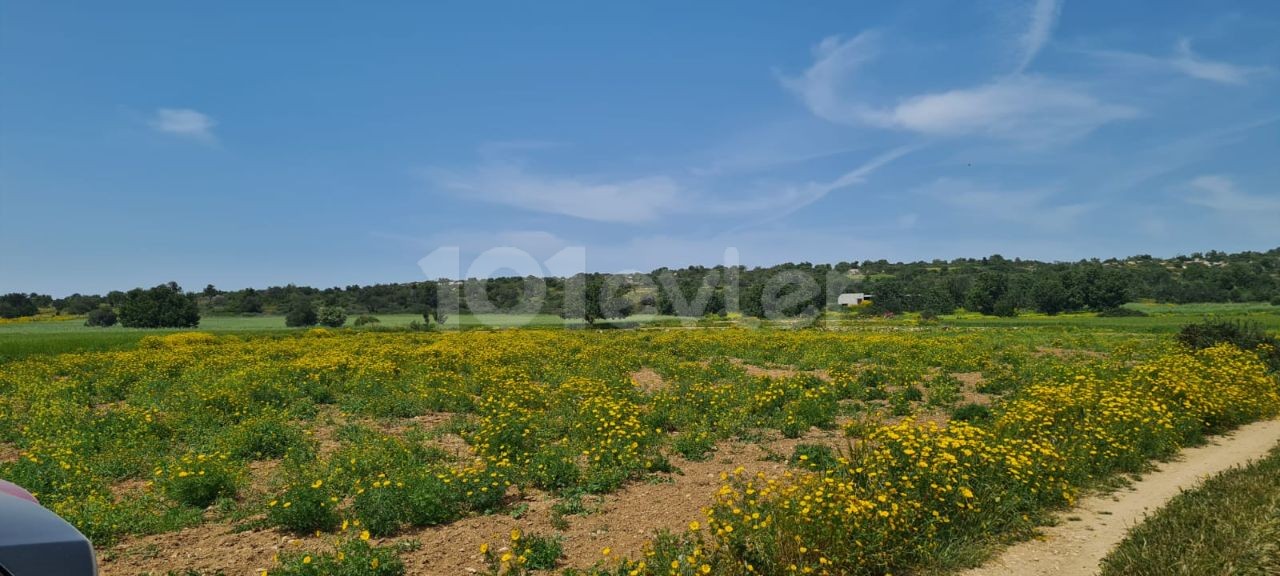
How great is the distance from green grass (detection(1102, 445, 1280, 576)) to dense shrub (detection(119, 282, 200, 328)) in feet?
317

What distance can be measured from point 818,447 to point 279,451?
10.6 m

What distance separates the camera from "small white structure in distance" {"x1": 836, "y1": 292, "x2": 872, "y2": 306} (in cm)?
11460

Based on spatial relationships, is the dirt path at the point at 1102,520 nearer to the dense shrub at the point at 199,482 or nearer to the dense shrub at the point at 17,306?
the dense shrub at the point at 199,482

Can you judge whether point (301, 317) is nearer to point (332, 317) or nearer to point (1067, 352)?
point (332, 317)

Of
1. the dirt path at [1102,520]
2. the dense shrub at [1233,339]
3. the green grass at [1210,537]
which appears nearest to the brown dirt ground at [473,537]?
the dirt path at [1102,520]

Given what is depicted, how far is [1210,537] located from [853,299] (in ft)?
383

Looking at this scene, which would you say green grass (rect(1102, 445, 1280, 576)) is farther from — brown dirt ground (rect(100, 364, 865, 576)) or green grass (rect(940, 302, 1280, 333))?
green grass (rect(940, 302, 1280, 333))

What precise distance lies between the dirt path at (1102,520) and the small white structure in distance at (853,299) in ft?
344

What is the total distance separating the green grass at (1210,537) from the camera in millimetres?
5832

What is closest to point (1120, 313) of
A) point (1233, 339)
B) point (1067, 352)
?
point (1067, 352)

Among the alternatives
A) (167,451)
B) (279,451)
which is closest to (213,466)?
(279,451)

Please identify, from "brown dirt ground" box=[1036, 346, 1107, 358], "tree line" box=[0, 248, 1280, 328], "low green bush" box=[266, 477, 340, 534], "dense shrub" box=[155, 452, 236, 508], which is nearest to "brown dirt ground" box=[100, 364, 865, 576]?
"low green bush" box=[266, 477, 340, 534]

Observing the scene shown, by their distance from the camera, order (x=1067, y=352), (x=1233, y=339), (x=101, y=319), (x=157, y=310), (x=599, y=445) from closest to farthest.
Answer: (x=599, y=445), (x=1233, y=339), (x=1067, y=352), (x=157, y=310), (x=101, y=319)

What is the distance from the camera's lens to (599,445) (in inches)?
446
